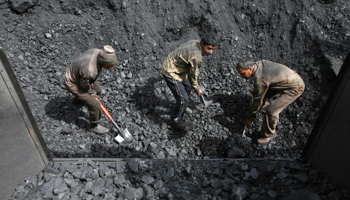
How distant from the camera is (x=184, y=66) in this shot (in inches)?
164

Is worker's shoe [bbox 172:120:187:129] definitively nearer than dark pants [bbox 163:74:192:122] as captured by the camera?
No

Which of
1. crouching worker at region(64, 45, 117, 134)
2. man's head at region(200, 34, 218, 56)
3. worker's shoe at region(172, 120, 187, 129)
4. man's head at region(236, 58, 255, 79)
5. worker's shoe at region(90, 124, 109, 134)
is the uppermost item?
man's head at region(200, 34, 218, 56)

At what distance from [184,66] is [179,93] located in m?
0.49

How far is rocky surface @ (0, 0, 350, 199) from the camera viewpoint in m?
4.55

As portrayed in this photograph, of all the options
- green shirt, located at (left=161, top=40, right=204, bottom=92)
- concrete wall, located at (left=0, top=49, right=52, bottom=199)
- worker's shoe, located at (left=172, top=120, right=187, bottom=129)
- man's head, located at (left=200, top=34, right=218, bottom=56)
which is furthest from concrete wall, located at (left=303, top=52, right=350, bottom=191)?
concrete wall, located at (left=0, top=49, right=52, bottom=199)

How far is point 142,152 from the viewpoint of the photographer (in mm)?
4391

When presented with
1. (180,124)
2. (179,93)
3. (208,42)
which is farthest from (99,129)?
(208,42)

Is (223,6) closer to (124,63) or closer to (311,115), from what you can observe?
(124,63)

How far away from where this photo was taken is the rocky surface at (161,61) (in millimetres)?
4551

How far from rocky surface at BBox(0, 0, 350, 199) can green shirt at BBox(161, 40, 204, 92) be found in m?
1.11

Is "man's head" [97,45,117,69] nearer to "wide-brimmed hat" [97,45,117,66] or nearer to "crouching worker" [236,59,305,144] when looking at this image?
"wide-brimmed hat" [97,45,117,66]

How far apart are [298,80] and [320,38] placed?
2168 mm

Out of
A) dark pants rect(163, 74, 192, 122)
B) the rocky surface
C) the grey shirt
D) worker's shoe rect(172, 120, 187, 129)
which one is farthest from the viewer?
worker's shoe rect(172, 120, 187, 129)

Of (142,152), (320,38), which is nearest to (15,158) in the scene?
(142,152)
